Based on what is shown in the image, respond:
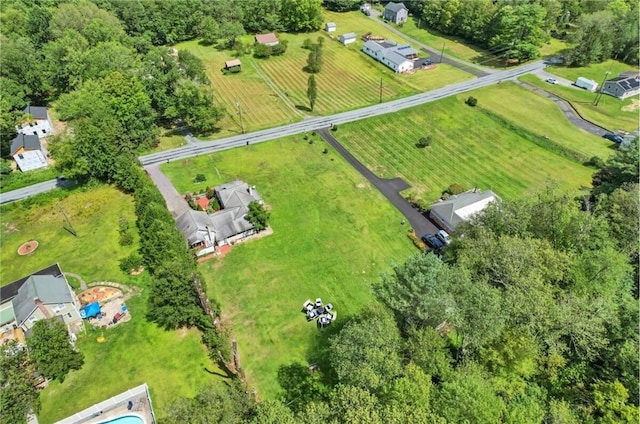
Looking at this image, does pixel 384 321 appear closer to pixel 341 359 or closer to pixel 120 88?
pixel 341 359

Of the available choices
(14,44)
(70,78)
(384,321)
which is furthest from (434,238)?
(14,44)

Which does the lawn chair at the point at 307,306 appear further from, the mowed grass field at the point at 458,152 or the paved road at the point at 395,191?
the mowed grass field at the point at 458,152

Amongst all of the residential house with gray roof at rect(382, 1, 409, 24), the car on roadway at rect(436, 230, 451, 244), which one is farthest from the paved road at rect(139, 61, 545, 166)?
the residential house with gray roof at rect(382, 1, 409, 24)

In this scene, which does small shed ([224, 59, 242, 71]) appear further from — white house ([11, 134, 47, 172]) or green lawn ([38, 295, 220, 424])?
green lawn ([38, 295, 220, 424])

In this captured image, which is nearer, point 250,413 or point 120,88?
point 250,413

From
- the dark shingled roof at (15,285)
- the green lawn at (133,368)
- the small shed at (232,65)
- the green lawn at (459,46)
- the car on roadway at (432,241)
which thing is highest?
the green lawn at (459,46)

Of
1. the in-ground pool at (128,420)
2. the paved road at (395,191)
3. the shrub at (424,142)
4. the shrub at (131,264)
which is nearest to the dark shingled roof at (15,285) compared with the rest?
the shrub at (131,264)

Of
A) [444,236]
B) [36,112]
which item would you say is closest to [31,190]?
[36,112]
